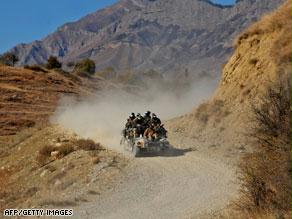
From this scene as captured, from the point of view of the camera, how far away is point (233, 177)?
21.9 meters

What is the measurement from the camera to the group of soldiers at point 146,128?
30.5 m

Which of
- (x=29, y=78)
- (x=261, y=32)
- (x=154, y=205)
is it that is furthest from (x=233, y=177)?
(x=29, y=78)

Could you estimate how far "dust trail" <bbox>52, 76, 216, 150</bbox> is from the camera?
128 feet

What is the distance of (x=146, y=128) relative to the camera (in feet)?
104

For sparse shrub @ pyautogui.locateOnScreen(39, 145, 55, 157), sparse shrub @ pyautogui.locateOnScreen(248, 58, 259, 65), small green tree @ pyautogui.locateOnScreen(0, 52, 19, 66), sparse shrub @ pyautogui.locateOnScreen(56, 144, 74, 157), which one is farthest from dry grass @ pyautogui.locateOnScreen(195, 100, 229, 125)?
small green tree @ pyautogui.locateOnScreen(0, 52, 19, 66)

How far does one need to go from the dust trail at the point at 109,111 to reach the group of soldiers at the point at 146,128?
137 centimetres

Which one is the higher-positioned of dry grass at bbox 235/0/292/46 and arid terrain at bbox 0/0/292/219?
dry grass at bbox 235/0/292/46

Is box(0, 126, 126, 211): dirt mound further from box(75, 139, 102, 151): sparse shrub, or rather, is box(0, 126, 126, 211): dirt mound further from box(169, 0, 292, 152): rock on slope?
box(169, 0, 292, 152): rock on slope

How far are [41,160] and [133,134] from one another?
508 centimetres

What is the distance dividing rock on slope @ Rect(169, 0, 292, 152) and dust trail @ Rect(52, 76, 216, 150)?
15.6ft

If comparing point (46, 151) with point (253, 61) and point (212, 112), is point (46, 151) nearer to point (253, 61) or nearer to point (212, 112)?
point (212, 112)

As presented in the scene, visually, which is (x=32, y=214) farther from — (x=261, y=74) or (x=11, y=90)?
(x=11, y=90)

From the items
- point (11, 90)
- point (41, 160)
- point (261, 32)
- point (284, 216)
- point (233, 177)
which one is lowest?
point (284, 216)

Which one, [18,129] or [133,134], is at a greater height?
[18,129]
